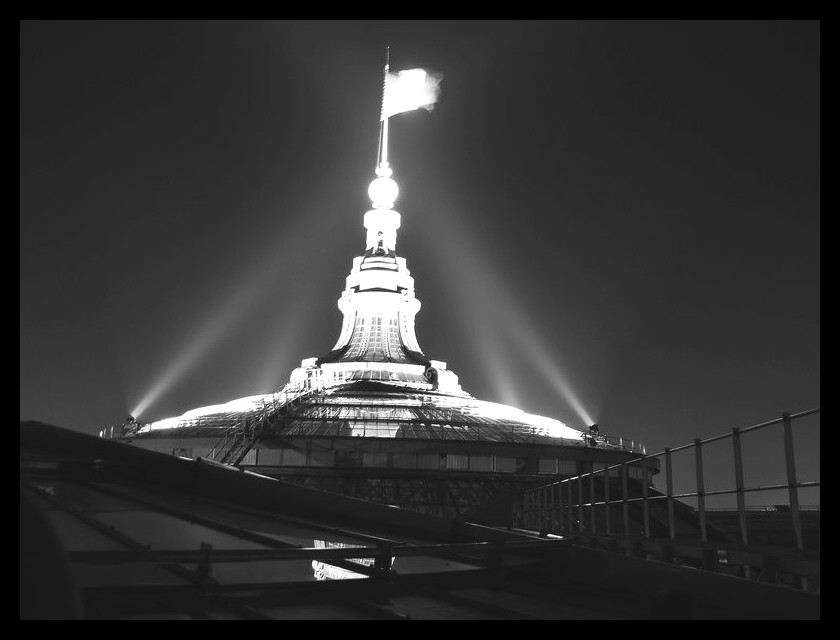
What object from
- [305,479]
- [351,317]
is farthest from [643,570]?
[351,317]

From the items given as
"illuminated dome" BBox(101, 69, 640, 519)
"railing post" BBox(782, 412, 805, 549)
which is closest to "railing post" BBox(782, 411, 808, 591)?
"railing post" BBox(782, 412, 805, 549)

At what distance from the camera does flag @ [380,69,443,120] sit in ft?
187

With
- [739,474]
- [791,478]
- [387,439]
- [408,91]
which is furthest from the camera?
[408,91]

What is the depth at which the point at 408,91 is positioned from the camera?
5809 centimetres

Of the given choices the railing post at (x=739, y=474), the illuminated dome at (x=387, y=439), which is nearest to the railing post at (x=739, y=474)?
the railing post at (x=739, y=474)

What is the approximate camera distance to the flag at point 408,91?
5703 centimetres

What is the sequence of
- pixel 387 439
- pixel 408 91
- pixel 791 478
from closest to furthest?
pixel 791 478, pixel 387 439, pixel 408 91

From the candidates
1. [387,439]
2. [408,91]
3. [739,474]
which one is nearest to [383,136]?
[408,91]

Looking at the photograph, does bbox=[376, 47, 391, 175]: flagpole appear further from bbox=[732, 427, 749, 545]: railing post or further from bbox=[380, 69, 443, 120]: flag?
bbox=[732, 427, 749, 545]: railing post

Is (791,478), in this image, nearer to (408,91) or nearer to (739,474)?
(739,474)

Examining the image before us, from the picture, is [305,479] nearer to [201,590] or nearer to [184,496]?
[184,496]

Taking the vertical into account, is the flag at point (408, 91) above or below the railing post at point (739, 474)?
above

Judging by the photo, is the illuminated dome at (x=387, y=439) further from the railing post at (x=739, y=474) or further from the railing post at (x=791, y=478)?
the railing post at (x=791, y=478)
